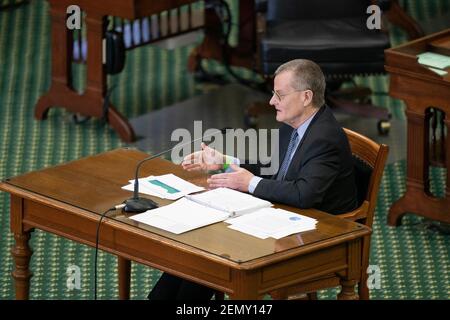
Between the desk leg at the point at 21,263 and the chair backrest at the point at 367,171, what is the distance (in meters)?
1.30

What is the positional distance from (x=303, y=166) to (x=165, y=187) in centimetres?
56

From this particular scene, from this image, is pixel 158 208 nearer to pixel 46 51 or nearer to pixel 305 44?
pixel 305 44

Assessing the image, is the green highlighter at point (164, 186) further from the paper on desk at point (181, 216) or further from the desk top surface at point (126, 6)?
the desk top surface at point (126, 6)

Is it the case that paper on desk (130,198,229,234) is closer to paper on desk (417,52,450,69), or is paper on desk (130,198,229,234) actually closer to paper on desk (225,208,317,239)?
paper on desk (225,208,317,239)

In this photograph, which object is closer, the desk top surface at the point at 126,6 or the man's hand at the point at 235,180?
the man's hand at the point at 235,180

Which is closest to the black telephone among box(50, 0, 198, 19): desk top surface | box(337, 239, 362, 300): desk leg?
box(50, 0, 198, 19): desk top surface

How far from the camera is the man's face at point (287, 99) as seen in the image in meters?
4.93

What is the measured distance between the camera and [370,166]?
5176mm

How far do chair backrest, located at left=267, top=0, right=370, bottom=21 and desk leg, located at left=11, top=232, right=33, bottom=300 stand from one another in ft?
11.1

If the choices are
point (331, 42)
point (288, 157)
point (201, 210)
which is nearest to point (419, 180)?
point (331, 42)

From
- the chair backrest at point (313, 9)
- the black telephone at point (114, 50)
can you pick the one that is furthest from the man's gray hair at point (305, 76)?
the chair backrest at point (313, 9)

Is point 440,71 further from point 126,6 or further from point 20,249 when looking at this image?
point 20,249

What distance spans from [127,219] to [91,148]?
3099 millimetres

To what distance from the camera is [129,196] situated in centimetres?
491
